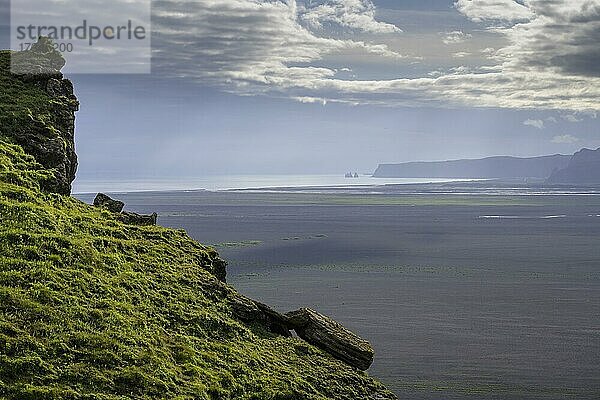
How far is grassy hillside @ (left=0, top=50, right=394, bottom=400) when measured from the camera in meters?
19.8

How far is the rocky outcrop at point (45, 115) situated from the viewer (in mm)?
28547

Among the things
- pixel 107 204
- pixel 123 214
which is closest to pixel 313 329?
pixel 123 214

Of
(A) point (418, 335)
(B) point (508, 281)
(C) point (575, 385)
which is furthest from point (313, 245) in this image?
(C) point (575, 385)

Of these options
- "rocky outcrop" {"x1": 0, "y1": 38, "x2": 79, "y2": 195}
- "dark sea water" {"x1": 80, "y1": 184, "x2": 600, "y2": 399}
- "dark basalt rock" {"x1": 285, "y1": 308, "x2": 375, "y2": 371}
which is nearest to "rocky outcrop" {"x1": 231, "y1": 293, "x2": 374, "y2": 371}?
"dark basalt rock" {"x1": 285, "y1": 308, "x2": 375, "y2": 371}

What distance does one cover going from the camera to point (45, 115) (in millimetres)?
29516

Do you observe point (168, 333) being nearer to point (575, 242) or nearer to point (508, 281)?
point (508, 281)

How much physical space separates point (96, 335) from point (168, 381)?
2.38 metres

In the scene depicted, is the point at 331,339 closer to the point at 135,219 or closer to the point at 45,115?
the point at 135,219

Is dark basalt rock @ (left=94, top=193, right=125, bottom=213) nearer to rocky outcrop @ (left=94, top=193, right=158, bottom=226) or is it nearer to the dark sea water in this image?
rocky outcrop @ (left=94, top=193, right=158, bottom=226)

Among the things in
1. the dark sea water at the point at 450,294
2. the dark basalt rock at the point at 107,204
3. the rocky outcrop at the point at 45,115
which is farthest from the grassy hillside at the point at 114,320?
the dark sea water at the point at 450,294

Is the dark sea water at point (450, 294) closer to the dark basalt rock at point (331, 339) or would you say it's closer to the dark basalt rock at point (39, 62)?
the dark basalt rock at point (331, 339)

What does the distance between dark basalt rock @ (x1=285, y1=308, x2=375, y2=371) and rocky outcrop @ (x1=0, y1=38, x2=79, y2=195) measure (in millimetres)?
10334

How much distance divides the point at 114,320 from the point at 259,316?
263 inches

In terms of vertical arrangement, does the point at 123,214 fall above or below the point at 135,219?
above
